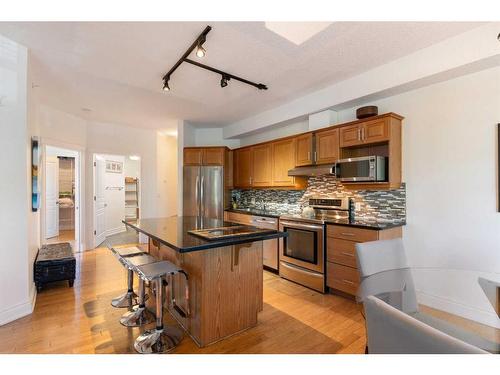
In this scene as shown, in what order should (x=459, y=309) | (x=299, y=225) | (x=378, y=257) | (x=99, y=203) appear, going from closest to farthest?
1. (x=459, y=309)
2. (x=378, y=257)
3. (x=299, y=225)
4. (x=99, y=203)

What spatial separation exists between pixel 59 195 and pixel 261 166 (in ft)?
20.2

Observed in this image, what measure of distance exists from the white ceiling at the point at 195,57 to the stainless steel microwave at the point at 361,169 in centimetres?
105

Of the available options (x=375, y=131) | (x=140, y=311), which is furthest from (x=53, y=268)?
(x=375, y=131)

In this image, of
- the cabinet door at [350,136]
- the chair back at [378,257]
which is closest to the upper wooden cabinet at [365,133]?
the cabinet door at [350,136]

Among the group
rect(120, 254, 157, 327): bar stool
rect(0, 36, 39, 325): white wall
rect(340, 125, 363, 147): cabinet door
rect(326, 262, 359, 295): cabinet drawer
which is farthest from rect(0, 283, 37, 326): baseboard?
rect(340, 125, 363, 147): cabinet door

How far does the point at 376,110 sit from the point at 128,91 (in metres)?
3.32

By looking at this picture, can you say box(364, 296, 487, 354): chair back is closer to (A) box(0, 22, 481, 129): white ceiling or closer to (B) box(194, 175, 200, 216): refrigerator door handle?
(A) box(0, 22, 481, 129): white ceiling

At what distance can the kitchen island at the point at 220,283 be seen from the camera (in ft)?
6.58

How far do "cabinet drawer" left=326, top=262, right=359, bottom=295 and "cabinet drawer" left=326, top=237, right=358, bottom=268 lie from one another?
0.06 m

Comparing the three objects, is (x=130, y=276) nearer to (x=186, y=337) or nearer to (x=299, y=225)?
(x=186, y=337)

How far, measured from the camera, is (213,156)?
16.5ft

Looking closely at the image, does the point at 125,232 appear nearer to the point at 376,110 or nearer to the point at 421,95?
the point at 376,110

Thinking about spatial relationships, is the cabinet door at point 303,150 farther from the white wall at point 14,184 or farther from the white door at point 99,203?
the white door at point 99,203

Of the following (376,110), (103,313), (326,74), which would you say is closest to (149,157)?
(103,313)
